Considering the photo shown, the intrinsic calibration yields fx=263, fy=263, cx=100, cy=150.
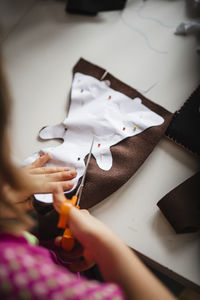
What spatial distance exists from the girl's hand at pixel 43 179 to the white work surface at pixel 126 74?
6 centimetres

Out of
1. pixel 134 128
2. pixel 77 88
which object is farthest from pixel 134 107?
pixel 77 88

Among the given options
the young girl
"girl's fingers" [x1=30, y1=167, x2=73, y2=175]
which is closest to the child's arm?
the young girl

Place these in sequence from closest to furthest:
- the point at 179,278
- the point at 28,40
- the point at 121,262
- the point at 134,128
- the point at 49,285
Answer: the point at 49,285 → the point at 121,262 → the point at 179,278 → the point at 134,128 → the point at 28,40

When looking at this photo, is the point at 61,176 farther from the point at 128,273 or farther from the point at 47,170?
the point at 128,273

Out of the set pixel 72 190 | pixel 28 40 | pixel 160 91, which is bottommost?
pixel 72 190

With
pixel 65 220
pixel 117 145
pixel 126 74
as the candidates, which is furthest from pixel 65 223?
pixel 126 74

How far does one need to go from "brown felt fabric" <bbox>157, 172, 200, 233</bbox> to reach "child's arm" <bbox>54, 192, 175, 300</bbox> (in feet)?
0.49

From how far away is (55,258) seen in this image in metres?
0.57

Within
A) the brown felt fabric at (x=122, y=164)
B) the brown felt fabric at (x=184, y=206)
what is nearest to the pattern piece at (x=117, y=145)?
the brown felt fabric at (x=122, y=164)

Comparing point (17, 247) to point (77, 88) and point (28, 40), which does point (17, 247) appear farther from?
point (28, 40)

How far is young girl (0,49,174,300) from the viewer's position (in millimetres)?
339

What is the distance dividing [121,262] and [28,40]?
0.72 meters

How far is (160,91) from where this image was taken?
76 cm

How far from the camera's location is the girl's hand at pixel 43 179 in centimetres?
59
